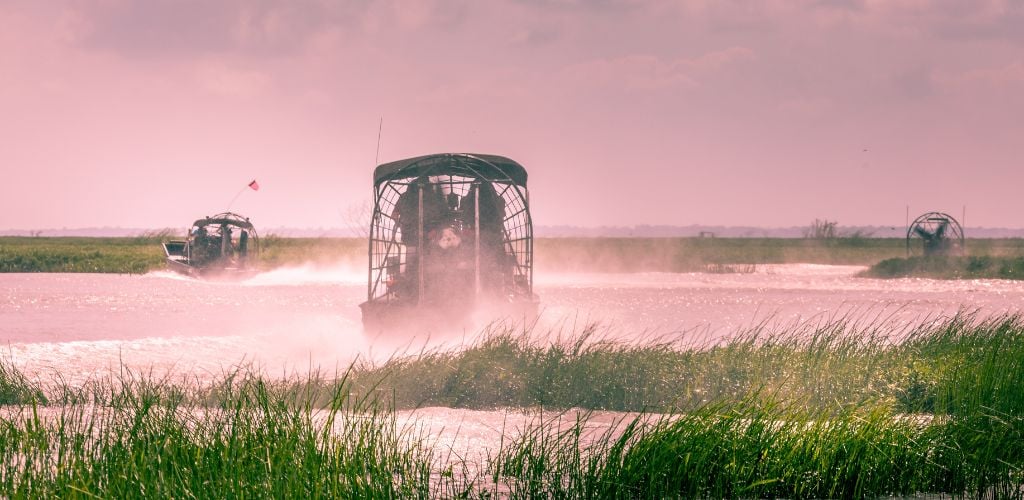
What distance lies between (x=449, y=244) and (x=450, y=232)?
0.69 feet

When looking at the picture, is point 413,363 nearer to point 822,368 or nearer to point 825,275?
point 822,368

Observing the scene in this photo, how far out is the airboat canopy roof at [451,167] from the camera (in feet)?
47.8

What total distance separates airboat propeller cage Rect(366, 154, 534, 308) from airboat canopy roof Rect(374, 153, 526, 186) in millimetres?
17

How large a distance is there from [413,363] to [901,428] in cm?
550

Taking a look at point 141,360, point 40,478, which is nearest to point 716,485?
point 40,478

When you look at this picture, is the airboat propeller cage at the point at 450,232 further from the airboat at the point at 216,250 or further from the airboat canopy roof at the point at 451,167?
the airboat at the point at 216,250

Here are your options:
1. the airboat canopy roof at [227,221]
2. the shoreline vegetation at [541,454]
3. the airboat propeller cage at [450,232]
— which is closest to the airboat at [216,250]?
the airboat canopy roof at [227,221]

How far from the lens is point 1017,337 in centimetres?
1108

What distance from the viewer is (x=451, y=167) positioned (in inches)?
576

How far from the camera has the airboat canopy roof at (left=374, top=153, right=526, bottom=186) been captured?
1455 cm

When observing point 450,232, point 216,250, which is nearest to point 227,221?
point 216,250

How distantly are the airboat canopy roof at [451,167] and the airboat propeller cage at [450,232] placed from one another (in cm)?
2

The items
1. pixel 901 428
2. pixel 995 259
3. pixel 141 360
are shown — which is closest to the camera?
pixel 901 428

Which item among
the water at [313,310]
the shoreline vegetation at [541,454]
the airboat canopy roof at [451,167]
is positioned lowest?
the water at [313,310]
